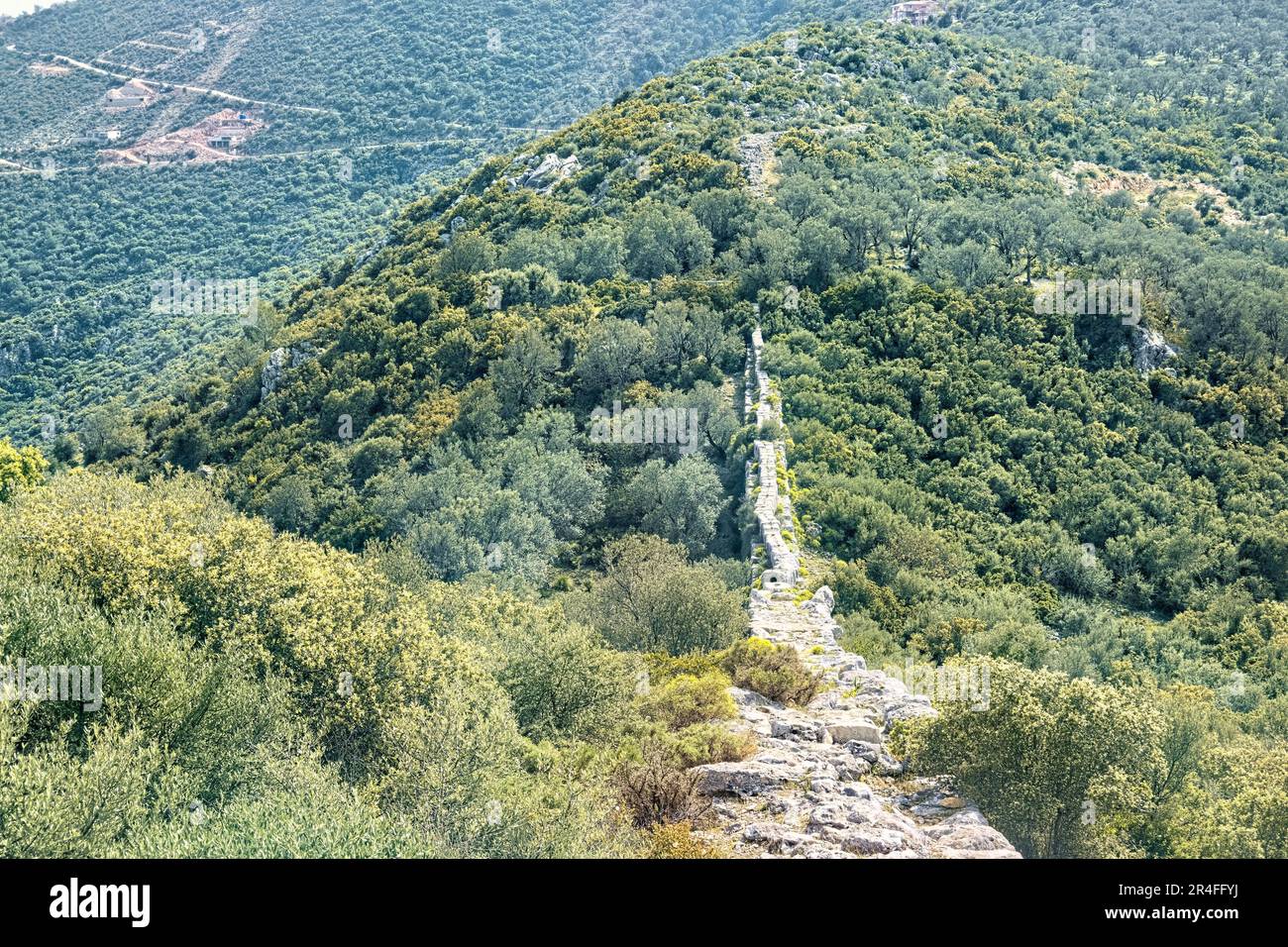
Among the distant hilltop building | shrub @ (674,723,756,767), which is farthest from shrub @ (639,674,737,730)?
the distant hilltop building

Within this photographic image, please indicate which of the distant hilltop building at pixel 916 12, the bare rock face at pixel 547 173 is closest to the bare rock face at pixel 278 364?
the bare rock face at pixel 547 173

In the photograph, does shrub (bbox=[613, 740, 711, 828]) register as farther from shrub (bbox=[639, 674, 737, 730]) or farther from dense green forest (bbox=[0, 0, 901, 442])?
dense green forest (bbox=[0, 0, 901, 442])

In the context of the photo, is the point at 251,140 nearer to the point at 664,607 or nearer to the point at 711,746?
the point at 664,607

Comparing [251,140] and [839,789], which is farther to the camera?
[251,140]

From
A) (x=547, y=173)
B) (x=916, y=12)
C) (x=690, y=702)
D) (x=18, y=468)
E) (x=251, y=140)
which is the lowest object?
(x=18, y=468)

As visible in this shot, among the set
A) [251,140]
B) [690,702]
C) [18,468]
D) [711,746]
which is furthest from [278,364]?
[251,140]

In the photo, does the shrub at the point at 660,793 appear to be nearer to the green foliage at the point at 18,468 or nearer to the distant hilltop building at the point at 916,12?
the green foliage at the point at 18,468
